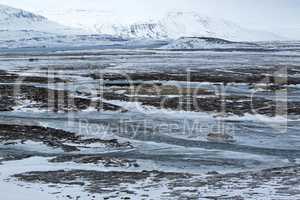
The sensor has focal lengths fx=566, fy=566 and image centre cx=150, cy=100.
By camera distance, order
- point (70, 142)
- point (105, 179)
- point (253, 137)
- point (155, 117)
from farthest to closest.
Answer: point (155, 117) < point (253, 137) < point (70, 142) < point (105, 179)

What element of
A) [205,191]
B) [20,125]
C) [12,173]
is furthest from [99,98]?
[205,191]

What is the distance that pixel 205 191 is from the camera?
14055 mm

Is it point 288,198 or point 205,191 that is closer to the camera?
point 288,198

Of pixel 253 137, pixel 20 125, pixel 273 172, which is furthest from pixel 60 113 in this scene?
pixel 273 172

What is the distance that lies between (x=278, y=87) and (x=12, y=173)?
3097cm

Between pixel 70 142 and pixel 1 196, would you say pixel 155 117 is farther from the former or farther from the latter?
pixel 1 196

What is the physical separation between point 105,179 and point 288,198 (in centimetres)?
509

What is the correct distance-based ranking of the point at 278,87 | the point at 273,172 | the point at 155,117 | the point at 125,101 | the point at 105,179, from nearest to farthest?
the point at 105,179 < the point at 273,172 < the point at 155,117 < the point at 125,101 < the point at 278,87

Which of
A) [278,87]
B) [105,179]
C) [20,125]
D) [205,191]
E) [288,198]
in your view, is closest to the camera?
[288,198]

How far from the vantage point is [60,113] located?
97.8 ft

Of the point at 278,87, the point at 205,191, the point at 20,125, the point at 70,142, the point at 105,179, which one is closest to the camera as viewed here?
the point at 205,191

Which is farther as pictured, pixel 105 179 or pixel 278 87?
pixel 278 87

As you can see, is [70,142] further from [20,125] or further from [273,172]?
[273,172]

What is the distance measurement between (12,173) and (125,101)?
1866 centimetres
